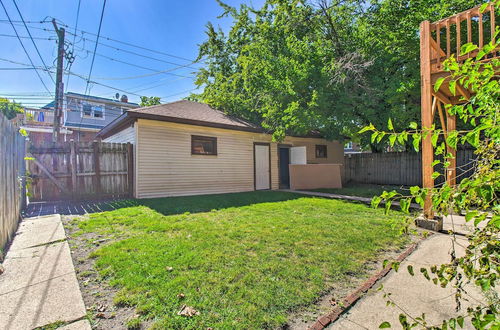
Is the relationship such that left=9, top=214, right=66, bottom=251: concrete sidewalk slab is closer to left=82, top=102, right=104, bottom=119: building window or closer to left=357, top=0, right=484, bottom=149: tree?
left=357, top=0, right=484, bottom=149: tree

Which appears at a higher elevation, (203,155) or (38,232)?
(203,155)

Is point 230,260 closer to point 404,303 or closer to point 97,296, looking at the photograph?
point 97,296

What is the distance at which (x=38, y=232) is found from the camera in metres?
4.09

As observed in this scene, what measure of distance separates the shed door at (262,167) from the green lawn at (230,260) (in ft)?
17.7

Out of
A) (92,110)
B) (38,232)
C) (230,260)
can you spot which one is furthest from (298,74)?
(92,110)

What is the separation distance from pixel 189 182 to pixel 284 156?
5371mm

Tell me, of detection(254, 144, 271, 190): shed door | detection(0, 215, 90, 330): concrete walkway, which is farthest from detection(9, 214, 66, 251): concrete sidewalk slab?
detection(254, 144, 271, 190): shed door

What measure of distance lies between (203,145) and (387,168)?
943 cm

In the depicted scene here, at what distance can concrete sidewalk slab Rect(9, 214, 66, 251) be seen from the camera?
3576 millimetres

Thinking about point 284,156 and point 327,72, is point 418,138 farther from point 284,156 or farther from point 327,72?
point 284,156

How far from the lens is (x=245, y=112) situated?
11891 millimetres

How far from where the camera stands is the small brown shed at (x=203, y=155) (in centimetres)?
794

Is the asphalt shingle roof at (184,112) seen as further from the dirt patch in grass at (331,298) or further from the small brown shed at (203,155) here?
the dirt patch in grass at (331,298)

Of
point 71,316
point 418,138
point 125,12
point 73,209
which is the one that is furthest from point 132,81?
point 418,138
